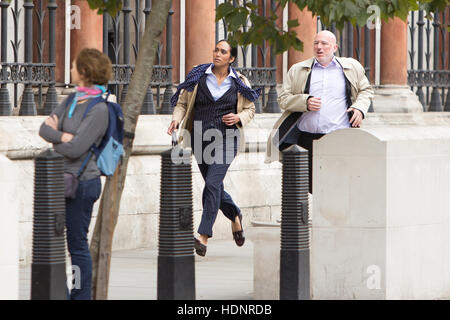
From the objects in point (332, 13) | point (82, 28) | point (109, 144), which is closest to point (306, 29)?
point (82, 28)

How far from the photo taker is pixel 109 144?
23.8 ft

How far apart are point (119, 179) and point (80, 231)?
0.45 m

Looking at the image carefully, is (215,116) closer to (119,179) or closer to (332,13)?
(119,179)

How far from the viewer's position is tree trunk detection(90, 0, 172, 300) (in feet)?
24.5

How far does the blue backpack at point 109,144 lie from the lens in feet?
23.8

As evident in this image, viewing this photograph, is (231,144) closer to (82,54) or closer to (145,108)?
(145,108)

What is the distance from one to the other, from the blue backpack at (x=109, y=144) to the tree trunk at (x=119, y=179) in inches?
8.8

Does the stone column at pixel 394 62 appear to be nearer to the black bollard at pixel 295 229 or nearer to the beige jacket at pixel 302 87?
the beige jacket at pixel 302 87

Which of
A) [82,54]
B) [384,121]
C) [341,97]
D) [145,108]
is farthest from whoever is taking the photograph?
[384,121]

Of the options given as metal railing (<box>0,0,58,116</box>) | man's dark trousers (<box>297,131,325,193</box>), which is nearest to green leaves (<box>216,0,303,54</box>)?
man's dark trousers (<box>297,131,325,193</box>)

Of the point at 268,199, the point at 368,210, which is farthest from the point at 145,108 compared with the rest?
the point at 368,210

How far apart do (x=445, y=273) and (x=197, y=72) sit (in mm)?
3027

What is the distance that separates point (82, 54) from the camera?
728 centimetres

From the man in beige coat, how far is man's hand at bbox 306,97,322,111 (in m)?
0.10
